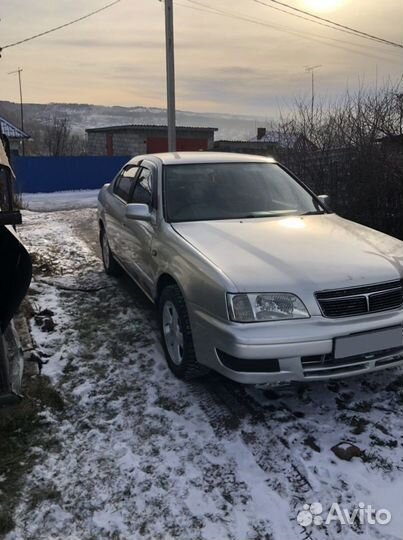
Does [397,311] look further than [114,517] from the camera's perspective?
Yes

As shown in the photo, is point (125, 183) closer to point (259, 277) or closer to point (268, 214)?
point (268, 214)

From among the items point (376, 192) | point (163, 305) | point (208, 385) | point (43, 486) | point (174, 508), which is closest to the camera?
point (174, 508)

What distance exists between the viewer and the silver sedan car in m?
2.83

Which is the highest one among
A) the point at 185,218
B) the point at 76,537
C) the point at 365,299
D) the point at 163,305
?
the point at 185,218

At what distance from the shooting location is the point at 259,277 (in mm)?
2910

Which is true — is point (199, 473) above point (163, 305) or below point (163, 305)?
below

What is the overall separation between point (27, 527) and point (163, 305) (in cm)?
187

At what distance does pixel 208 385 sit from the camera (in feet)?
11.6

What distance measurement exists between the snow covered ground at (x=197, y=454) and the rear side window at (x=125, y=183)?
180 centimetres

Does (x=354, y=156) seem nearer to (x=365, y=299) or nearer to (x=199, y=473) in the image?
(x=365, y=299)

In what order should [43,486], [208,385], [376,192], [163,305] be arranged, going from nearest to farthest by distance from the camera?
[43,486], [208,385], [163,305], [376,192]

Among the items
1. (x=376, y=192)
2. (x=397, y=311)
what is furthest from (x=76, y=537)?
(x=376, y=192)

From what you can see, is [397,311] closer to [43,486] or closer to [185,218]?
[185,218]

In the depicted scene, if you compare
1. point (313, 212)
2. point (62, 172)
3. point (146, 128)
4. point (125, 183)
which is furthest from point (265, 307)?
point (146, 128)
